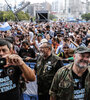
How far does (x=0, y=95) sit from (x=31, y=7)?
146149 millimetres

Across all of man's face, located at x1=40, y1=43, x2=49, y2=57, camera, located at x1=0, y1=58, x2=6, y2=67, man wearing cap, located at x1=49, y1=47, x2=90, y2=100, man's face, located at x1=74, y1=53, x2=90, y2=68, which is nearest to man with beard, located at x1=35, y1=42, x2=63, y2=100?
man's face, located at x1=40, y1=43, x2=49, y2=57

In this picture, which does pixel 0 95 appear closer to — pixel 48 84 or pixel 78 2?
pixel 48 84

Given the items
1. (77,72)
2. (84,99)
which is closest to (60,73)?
(77,72)

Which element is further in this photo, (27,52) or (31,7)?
(31,7)

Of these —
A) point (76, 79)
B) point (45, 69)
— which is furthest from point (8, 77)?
point (45, 69)

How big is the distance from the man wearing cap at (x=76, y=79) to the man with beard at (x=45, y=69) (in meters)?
0.86

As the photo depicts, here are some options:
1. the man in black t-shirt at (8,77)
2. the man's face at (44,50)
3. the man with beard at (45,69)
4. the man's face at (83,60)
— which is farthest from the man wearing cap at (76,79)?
the man's face at (44,50)

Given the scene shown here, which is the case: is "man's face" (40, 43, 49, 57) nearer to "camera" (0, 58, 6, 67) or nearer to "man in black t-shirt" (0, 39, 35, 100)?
"man in black t-shirt" (0, 39, 35, 100)

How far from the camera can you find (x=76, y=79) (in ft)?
7.59

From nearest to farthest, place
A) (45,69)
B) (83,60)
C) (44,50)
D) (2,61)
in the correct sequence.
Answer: (2,61) → (83,60) → (45,69) → (44,50)

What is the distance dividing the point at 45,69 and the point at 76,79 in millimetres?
1039

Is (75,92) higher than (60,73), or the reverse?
(60,73)

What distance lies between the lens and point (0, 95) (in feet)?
7.24

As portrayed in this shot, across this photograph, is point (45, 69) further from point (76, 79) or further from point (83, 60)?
point (83, 60)
